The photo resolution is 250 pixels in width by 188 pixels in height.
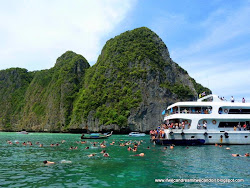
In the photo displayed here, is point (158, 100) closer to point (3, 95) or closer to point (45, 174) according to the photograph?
point (45, 174)

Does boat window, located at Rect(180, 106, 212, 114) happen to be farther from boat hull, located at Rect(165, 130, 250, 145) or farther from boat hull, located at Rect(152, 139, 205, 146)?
boat hull, located at Rect(152, 139, 205, 146)

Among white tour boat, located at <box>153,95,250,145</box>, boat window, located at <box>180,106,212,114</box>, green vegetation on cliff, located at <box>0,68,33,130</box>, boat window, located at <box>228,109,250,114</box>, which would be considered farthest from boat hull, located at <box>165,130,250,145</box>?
green vegetation on cliff, located at <box>0,68,33,130</box>

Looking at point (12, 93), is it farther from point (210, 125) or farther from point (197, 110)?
point (210, 125)

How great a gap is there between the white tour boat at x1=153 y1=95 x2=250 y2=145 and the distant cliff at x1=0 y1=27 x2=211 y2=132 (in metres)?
54.7

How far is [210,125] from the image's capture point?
1460 inches

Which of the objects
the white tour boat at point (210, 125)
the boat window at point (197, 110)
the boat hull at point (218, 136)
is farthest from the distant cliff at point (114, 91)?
the boat hull at point (218, 136)

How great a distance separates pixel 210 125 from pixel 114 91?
240 feet

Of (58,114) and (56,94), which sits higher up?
(56,94)

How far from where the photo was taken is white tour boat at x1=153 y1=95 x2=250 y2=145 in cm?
3600

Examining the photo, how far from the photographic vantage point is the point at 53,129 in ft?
416

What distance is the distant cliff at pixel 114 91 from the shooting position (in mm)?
97062

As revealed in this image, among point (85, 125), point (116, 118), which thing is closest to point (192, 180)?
point (116, 118)

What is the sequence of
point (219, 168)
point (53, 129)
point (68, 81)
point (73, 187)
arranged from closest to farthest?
point (73, 187), point (219, 168), point (53, 129), point (68, 81)

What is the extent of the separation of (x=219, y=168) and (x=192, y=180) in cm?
529
